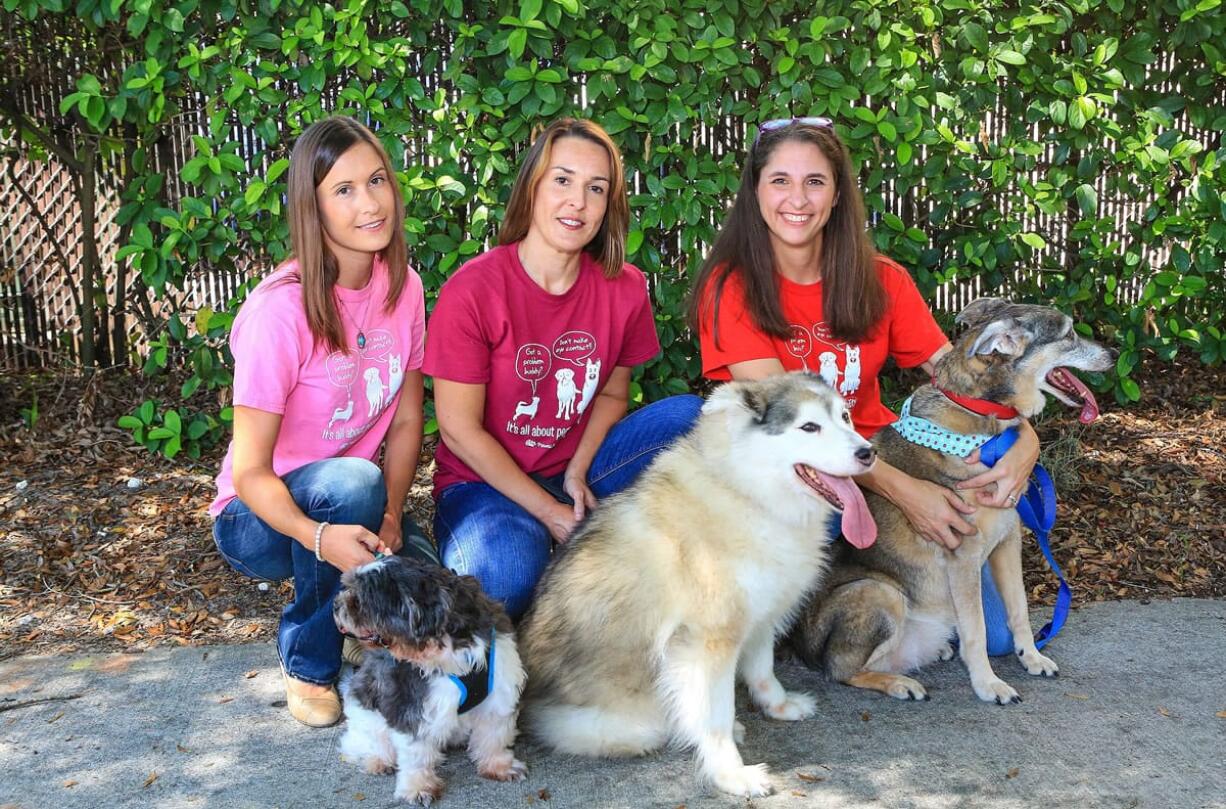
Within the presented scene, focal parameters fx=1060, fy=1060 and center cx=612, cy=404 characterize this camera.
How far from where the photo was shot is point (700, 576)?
10.5 feet

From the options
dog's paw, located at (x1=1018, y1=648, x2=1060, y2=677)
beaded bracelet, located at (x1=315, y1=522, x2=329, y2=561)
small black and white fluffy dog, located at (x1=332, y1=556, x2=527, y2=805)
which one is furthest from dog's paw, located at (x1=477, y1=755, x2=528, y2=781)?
dog's paw, located at (x1=1018, y1=648, x2=1060, y2=677)

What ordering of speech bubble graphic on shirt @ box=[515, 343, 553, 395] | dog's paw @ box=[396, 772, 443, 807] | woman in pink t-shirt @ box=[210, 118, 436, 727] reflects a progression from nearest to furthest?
dog's paw @ box=[396, 772, 443, 807] → woman in pink t-shirt @ box=[210, 118, 436, 727] → speech bubble graphic on shirt @ box=[515, 343, 553, 395]

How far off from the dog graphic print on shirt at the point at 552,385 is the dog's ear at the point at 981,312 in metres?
1.40

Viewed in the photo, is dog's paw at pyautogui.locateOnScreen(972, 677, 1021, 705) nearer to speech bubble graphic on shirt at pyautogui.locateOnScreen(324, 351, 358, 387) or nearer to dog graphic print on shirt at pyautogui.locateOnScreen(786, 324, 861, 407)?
dog graphic print on shirt at pyautogui.locateOnScreen(786, 324, 861, 407)

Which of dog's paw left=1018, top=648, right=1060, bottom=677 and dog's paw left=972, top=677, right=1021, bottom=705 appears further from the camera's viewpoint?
dog's paw left=1018, top=648, right=1060, bottom=677

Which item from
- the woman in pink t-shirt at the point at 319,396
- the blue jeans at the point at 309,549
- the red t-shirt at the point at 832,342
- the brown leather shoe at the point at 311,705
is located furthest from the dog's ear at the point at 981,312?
the brown leather shoe at the point at 311,705

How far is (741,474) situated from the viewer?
325cm

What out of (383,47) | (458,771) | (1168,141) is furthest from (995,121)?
(458,771)

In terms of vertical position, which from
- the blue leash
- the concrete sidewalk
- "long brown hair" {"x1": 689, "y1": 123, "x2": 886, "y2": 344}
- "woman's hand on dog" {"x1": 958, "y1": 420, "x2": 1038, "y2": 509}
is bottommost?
the concrete sidewalk

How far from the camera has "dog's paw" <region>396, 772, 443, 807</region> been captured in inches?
122

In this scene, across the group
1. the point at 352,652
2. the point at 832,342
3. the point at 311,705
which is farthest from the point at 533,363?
the point at 311,705

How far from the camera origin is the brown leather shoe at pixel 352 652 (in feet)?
13.2

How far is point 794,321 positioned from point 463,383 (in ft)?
4.26

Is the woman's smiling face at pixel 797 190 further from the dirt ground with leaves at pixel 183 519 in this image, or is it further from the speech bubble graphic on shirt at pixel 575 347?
the dirt ground with leaves at pixel 183 519
